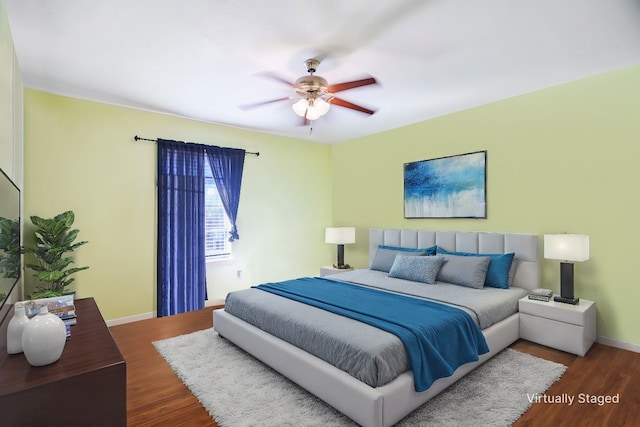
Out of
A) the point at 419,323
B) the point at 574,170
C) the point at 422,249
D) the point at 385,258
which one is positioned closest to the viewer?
the point at 419,323

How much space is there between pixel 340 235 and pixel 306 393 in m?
2.99

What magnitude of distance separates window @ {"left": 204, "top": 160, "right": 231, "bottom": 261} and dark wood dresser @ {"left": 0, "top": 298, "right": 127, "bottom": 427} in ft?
10.2

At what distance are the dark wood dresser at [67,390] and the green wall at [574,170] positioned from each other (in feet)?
13.0

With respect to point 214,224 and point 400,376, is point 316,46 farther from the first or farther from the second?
point 214,224

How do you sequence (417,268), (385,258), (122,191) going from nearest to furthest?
(417,268), (122,191), (385,258)

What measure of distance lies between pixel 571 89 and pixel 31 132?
5.61m

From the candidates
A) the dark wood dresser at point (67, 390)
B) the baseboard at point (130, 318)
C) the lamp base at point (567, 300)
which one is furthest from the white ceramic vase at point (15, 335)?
the lamp base at point (567, 300)

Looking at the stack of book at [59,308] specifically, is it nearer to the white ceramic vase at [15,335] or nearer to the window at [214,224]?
the white ceramic vase at [15,335]

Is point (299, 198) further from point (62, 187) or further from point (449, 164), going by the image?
point (62, 187)

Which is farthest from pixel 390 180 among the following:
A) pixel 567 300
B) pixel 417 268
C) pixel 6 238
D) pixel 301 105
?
pixel 6 238

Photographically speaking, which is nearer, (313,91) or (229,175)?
(313,91)

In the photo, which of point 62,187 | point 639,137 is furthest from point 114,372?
point 639,137

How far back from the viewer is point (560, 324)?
2988 mm

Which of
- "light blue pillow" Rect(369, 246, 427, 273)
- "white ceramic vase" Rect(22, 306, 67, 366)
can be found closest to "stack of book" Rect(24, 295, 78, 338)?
"white ceramic vase" Rect(22, 306, 67, 366)
